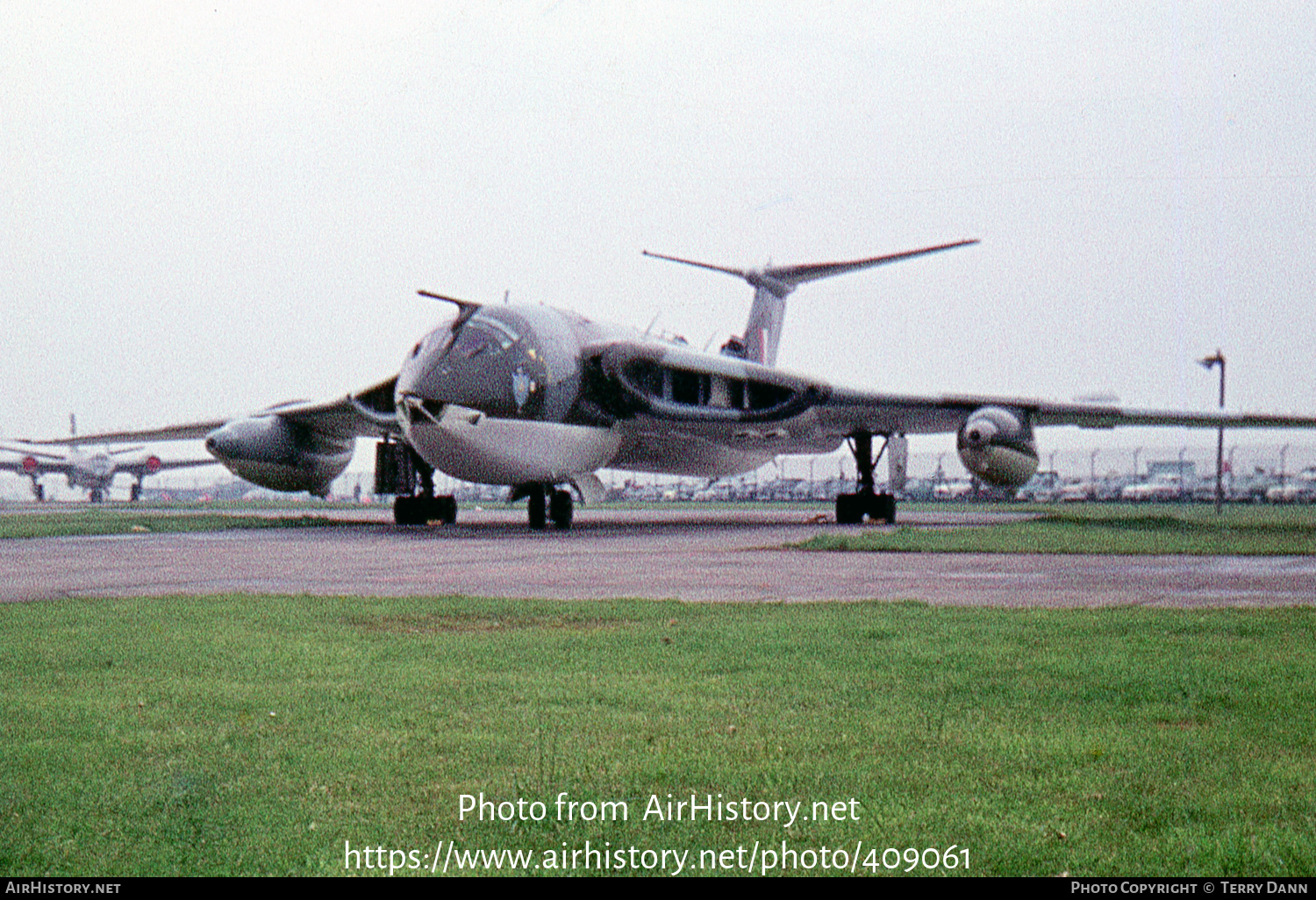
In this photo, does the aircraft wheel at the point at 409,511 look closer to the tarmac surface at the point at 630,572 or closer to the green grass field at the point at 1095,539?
the tarmac surface at the point at 630,572

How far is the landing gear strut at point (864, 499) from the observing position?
2823 centimetres

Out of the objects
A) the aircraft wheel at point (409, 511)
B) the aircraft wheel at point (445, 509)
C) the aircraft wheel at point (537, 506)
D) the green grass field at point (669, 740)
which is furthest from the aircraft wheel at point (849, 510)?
the green grass field at point (669, 740)

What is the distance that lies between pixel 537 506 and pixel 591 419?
2175mm

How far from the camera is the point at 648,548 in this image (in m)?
17.3

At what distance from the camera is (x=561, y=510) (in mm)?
23531

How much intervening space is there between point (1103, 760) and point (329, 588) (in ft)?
26.4

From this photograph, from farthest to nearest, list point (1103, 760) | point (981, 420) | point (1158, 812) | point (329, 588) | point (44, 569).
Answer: point (981, 420) → point (44, 569) → point (329, 588) → point (1103, 760) → point (1158, 812)

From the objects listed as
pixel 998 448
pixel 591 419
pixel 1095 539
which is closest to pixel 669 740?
pixel 1095 539

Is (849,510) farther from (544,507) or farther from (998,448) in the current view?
(544,507)

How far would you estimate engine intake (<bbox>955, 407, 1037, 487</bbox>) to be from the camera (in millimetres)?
23281

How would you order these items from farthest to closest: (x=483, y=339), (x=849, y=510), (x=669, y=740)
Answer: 1. (x=849, y=510)
2. (x=483, y=339)
3. (x=669, y=740)

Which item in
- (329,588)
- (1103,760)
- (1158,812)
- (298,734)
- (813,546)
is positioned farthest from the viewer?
(813,546)

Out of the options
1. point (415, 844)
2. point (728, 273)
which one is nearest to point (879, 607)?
point (415, 844)

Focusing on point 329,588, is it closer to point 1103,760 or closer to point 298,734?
point 298,734
